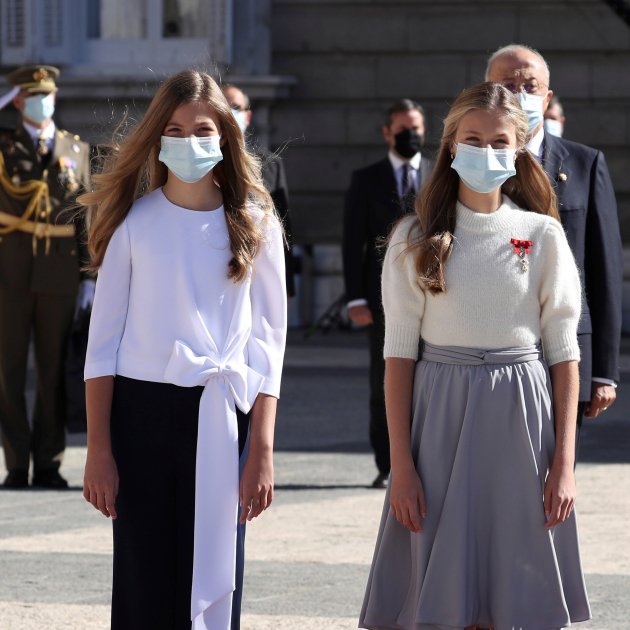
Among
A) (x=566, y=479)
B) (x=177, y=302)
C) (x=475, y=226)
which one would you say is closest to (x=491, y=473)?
(x=566, y=479)

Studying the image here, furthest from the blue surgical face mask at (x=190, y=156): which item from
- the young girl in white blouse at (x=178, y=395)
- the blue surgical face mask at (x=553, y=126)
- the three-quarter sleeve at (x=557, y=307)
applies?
the blue surgical face mask at (x=553, y=126)

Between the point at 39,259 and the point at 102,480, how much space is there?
14.4ft

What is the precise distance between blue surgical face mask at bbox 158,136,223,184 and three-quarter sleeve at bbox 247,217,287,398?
0.21 metres

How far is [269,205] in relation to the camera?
4230 mm

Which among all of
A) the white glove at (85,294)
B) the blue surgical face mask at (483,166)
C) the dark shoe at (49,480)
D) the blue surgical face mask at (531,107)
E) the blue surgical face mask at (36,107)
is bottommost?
the dark shoe at (49,480)

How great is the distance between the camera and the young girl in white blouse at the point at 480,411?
4191 millimetres

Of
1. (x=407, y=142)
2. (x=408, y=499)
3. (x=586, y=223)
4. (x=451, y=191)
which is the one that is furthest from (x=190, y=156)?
(x=407, y=142)

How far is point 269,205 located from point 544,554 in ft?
3.49

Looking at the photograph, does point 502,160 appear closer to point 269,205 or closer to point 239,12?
point 269,205

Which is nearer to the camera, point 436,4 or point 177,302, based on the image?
point 177,302

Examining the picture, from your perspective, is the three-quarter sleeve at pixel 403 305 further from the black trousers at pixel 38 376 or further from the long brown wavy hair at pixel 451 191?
the black trousers at pixel 38 376

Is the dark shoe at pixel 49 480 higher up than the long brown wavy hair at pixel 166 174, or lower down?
lower down

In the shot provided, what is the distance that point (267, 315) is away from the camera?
4125mm

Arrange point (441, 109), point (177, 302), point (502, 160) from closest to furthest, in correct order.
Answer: point (177, 302)
point (502, 160)
point (441, 109)
